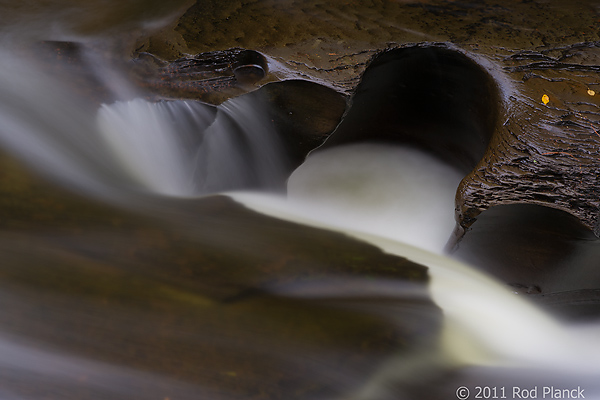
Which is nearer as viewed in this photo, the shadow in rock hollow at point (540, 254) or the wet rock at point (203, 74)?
the wet rock at point (203, 74)

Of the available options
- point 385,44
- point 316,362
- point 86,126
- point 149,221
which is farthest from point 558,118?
point 86,126

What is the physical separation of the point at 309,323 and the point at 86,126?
20.5 inches

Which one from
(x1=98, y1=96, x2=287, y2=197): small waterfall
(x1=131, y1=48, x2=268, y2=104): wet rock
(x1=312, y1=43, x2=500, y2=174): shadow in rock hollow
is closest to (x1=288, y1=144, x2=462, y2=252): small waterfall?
(x1=312, y1=43, x2=500, y2=174): shadow in rock hollow

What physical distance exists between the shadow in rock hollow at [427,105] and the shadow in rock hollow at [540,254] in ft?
0.49

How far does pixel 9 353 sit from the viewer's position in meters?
0.67

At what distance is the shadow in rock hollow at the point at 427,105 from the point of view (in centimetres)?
94

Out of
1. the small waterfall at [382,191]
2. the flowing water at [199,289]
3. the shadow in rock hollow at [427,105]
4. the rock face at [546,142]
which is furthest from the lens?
the small waterfall at [382,191]

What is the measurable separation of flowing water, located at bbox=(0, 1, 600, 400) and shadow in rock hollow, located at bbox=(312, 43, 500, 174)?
0.21 m

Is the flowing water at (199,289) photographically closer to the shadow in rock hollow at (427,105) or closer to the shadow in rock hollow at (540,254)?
the shadow in rock hollow at (540,254)

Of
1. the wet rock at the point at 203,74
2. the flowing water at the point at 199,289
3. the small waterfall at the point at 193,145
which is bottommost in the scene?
the flowing water at the point at 199,289

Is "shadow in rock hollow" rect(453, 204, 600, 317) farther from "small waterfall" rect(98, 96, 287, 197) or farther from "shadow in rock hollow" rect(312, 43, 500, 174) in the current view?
"small waterfall" rect(98, 96, 287, 197)

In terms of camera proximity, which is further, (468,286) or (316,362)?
(468,286)

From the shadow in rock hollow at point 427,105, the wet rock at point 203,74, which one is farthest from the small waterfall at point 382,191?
the wet rock at point 203,74

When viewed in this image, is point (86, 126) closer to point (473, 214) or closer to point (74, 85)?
point (74, 85)
